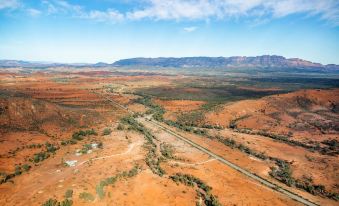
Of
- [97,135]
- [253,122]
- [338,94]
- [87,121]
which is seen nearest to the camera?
[97,135]

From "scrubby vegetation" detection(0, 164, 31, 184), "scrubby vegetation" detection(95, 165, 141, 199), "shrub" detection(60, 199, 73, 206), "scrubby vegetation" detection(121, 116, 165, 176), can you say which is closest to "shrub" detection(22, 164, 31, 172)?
"scrubby vegetation" detection(0, 164, 31, 184)

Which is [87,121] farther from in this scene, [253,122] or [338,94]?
[338,94]

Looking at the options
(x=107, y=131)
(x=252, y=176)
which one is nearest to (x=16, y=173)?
(x=107, y=131)

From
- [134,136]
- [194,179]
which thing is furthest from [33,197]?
[134,136]

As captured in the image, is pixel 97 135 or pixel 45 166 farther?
pixel 97 135

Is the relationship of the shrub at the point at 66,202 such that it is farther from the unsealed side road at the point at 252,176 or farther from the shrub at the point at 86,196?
the unsealed side road at the point at 252,176

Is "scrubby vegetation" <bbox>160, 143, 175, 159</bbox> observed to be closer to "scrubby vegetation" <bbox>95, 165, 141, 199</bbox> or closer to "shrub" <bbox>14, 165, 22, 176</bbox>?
"scrubby vegetation" <bbox>95, 165, 141, 199</bbox>

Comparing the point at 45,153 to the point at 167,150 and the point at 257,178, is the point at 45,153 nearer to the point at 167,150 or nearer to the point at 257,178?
the point at 167,150
